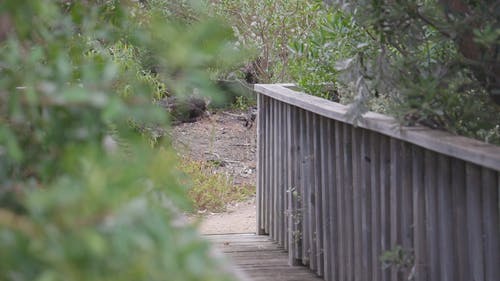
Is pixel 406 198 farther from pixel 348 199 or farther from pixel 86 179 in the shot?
pixel 86 179

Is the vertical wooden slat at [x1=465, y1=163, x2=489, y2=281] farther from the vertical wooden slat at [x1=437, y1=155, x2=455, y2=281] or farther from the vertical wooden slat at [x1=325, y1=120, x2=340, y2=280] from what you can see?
the vertical wooden slat at [x1=325, y1=120, x2=340, y2=280]

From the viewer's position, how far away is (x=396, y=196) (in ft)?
14.8

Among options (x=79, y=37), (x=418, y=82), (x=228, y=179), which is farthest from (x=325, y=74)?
(x=228, y=179)

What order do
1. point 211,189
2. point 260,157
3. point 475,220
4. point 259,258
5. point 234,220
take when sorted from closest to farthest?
point 475,220, point 259,258, point 260,157, point 234,220, point 211,189

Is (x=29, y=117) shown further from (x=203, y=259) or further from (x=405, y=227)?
(x=405, y=227)

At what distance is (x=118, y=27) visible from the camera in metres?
2.41

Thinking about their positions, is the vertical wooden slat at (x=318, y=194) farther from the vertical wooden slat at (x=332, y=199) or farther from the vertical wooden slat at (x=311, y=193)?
the vertical wooden slat at (x=332, y=199)

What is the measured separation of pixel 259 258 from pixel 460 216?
120 inches

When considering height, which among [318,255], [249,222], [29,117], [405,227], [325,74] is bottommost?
[249,222]

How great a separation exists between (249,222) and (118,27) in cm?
693

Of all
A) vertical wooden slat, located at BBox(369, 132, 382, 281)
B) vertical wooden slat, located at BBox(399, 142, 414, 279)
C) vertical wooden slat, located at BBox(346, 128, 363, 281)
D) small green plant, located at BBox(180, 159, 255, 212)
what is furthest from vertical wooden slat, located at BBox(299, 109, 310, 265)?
small green plant, located at BBox(180, 159, 255, 212)

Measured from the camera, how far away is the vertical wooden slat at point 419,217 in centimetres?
415

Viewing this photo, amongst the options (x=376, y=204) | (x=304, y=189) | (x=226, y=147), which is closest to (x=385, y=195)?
(x=376, y=204)

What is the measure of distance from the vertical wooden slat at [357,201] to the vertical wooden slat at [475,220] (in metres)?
1.41
